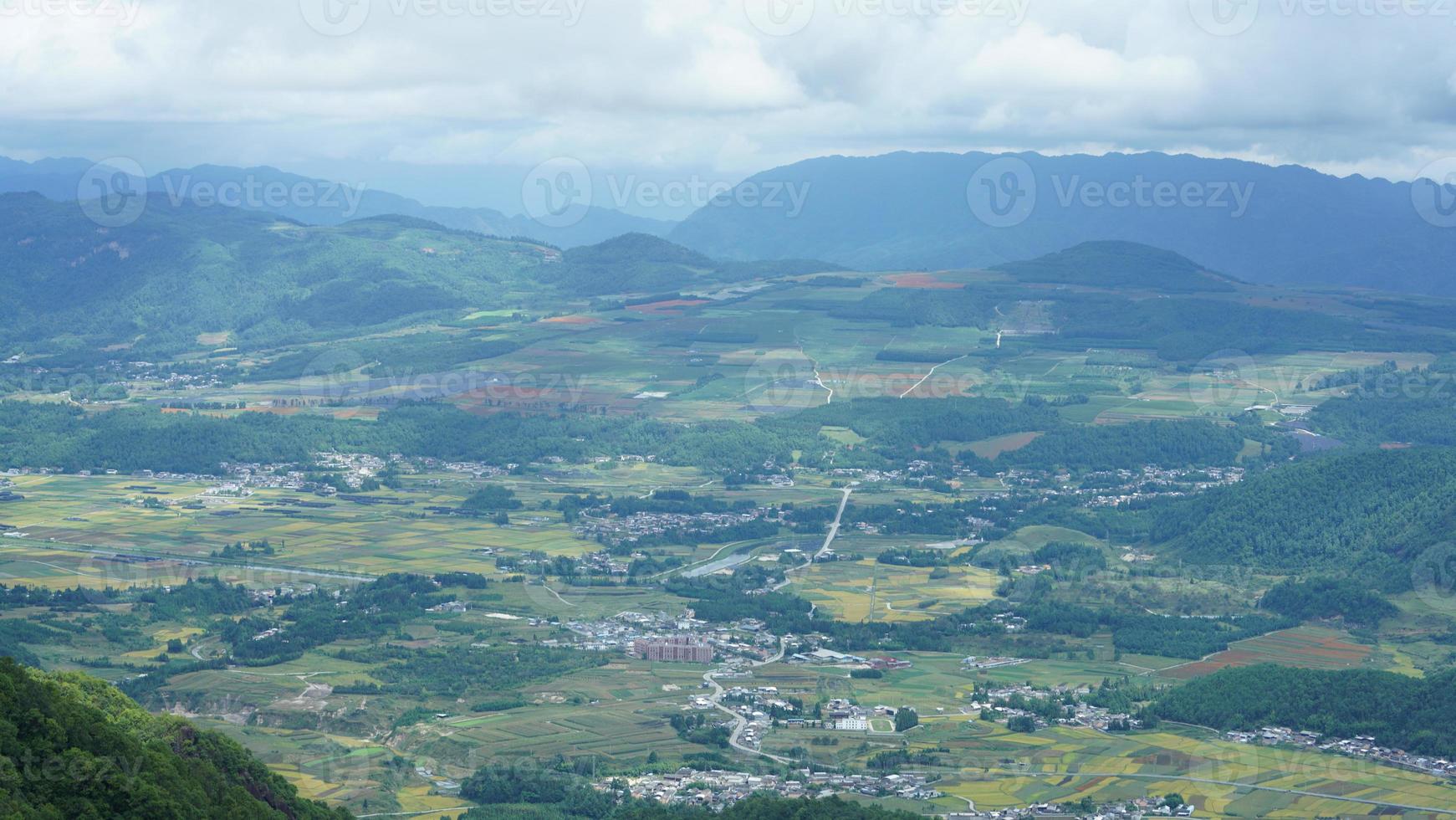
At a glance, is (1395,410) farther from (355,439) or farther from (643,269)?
(643,269)

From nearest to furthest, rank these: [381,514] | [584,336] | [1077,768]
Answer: [1077,768]
[381,514]
[584,336]

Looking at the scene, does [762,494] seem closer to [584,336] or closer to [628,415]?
[628,415]

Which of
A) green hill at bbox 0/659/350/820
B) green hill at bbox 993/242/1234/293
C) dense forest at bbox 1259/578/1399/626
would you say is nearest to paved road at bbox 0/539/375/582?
green hill at bbox 0/659/350/820

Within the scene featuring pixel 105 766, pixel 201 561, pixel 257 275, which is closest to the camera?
pixel 105 766

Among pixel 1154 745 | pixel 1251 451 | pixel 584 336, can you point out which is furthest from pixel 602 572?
pixel 584 336

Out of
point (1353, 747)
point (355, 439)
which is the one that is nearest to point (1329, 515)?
point (1353, 747)

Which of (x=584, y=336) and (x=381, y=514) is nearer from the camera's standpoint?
(x=381, y=514)
